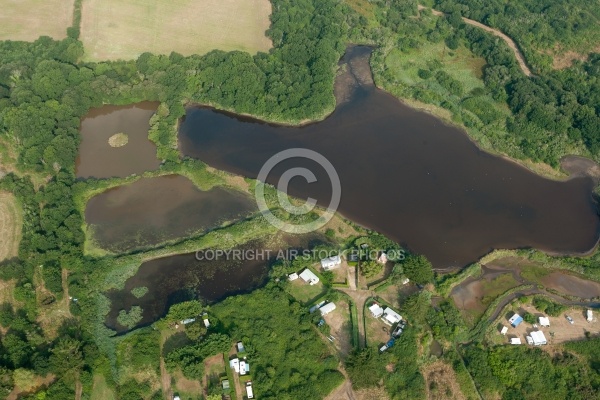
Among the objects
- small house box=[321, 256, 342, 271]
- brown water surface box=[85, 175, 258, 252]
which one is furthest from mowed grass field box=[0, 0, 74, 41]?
small house box=[321, 256, 342, 271]

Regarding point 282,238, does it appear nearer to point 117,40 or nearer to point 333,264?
point 333,264

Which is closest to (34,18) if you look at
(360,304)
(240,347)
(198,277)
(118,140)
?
(118,140)

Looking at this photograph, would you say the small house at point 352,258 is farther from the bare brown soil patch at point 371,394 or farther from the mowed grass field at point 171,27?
the mowed grass field at point 171,27

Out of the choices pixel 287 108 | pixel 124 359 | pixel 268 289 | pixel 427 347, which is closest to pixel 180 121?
pixel 287 108

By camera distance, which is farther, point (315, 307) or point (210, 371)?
point (315, 307)

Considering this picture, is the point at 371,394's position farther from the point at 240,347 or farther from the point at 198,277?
the point at 198,277

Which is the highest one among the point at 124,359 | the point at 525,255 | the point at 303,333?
the point at 525,255

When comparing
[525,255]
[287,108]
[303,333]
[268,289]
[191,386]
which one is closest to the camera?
[191,386]
